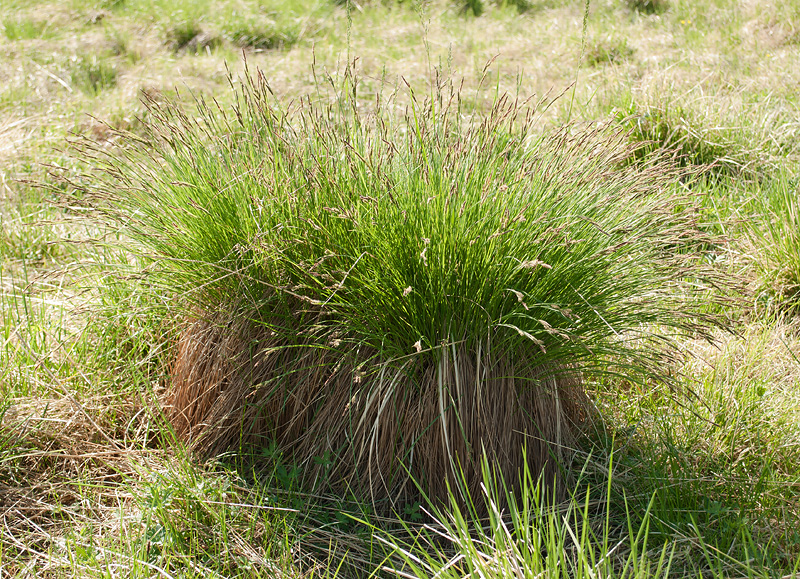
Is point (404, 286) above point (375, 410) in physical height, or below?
above

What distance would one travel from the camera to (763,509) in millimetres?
1959

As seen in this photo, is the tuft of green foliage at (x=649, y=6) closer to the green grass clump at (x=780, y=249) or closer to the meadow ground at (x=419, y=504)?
the meadow ground at (x=419, y=504)

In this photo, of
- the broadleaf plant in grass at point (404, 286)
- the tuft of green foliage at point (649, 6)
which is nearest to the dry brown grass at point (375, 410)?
the broadleaf plant in grass at point (404, 286)

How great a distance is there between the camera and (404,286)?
1.97m

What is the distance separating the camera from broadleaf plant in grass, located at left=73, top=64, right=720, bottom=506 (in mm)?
1965

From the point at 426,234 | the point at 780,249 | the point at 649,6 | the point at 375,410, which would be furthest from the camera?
the point at 649,6

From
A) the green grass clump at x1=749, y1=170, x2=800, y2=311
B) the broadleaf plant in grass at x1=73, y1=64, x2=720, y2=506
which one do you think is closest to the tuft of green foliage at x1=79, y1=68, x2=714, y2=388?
the broadleaf plant in grass at x1=73, y1=64, x2=720, y2=506

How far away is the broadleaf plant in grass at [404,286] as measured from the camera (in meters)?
1.96

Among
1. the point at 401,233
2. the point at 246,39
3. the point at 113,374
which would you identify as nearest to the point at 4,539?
the point at 113,374

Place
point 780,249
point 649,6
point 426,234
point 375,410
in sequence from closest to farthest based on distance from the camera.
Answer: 1. point 426,234
2. point 375,410
3. point 780,249
4. point 649,6

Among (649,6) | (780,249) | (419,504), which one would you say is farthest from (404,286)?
(649,6)

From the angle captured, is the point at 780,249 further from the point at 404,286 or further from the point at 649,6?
the point at 649,6

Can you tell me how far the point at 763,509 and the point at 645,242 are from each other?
84 cm

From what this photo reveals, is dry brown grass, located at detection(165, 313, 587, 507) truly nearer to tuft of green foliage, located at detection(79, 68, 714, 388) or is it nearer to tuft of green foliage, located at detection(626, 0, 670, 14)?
tuft of green foliage, located at detection(79, 68, 714, 388)
